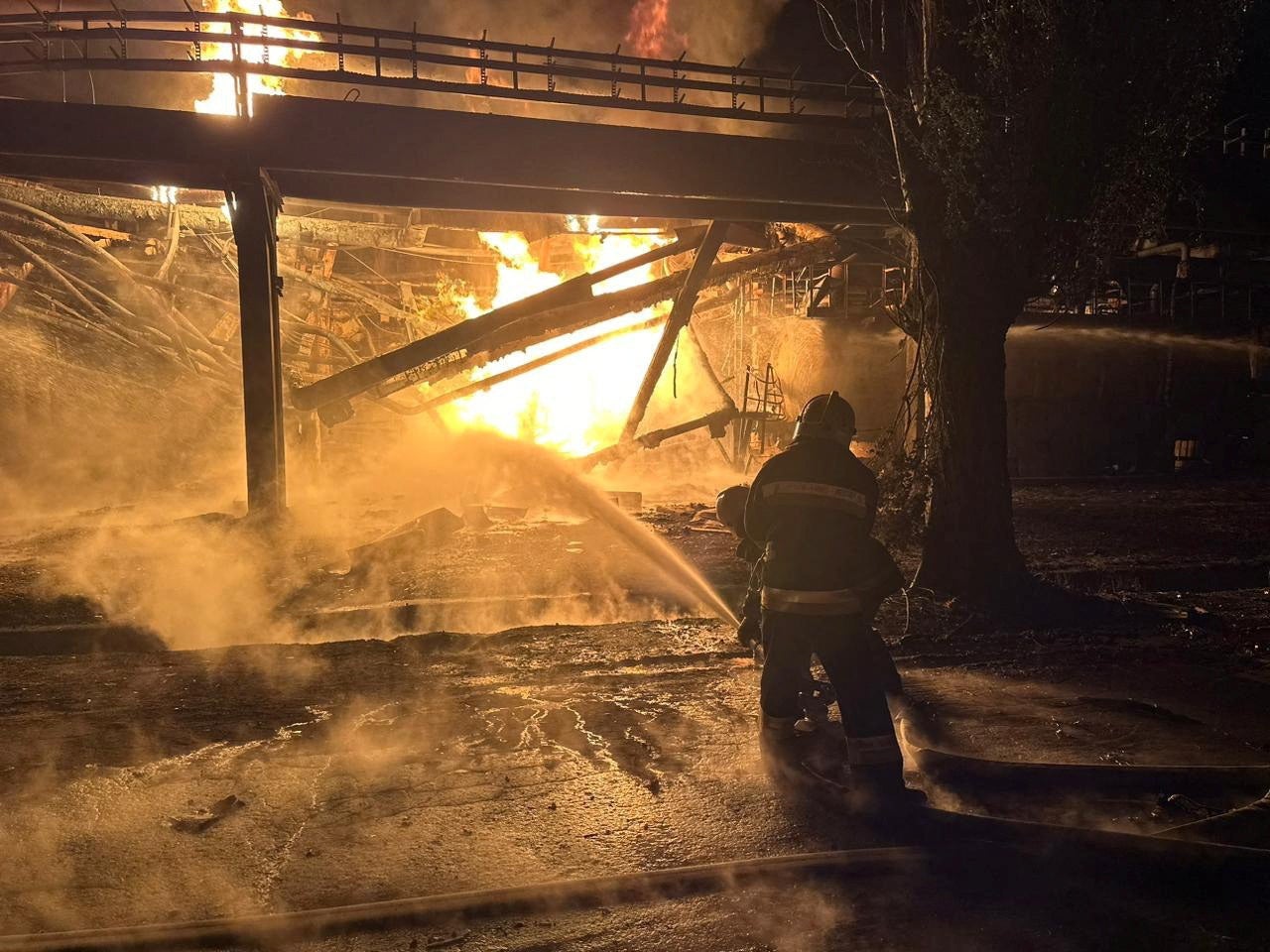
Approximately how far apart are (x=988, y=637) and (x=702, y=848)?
13.8 feet

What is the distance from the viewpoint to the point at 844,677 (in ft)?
12.6

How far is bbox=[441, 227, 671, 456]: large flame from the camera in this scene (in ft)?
47.2

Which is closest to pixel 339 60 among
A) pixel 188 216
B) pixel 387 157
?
pixel 387 157

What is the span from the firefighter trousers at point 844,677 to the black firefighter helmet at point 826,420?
0.94 m

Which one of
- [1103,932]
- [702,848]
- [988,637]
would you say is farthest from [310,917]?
[988,637]

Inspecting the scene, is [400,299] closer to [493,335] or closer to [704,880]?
[493,335]

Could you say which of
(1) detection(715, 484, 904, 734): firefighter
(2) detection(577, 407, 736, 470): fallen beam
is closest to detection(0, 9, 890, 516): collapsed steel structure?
(2) detection(577, 407, 736, 470): fallen beam

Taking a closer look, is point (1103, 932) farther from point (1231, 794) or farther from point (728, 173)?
point (728, 173)

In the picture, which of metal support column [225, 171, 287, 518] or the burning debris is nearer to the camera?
metal support column [225, 171, 287, 518]

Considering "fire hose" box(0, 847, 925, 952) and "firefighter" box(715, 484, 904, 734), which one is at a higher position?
"firefighter" box(715, 484, 904, 734)

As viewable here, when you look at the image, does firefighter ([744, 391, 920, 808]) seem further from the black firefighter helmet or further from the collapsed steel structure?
the collapsed steel structure

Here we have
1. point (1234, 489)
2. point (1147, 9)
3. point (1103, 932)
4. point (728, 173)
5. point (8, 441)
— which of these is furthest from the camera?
point (1234, 489)

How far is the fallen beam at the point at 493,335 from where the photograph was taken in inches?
413

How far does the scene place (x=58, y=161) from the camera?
8523 mm
